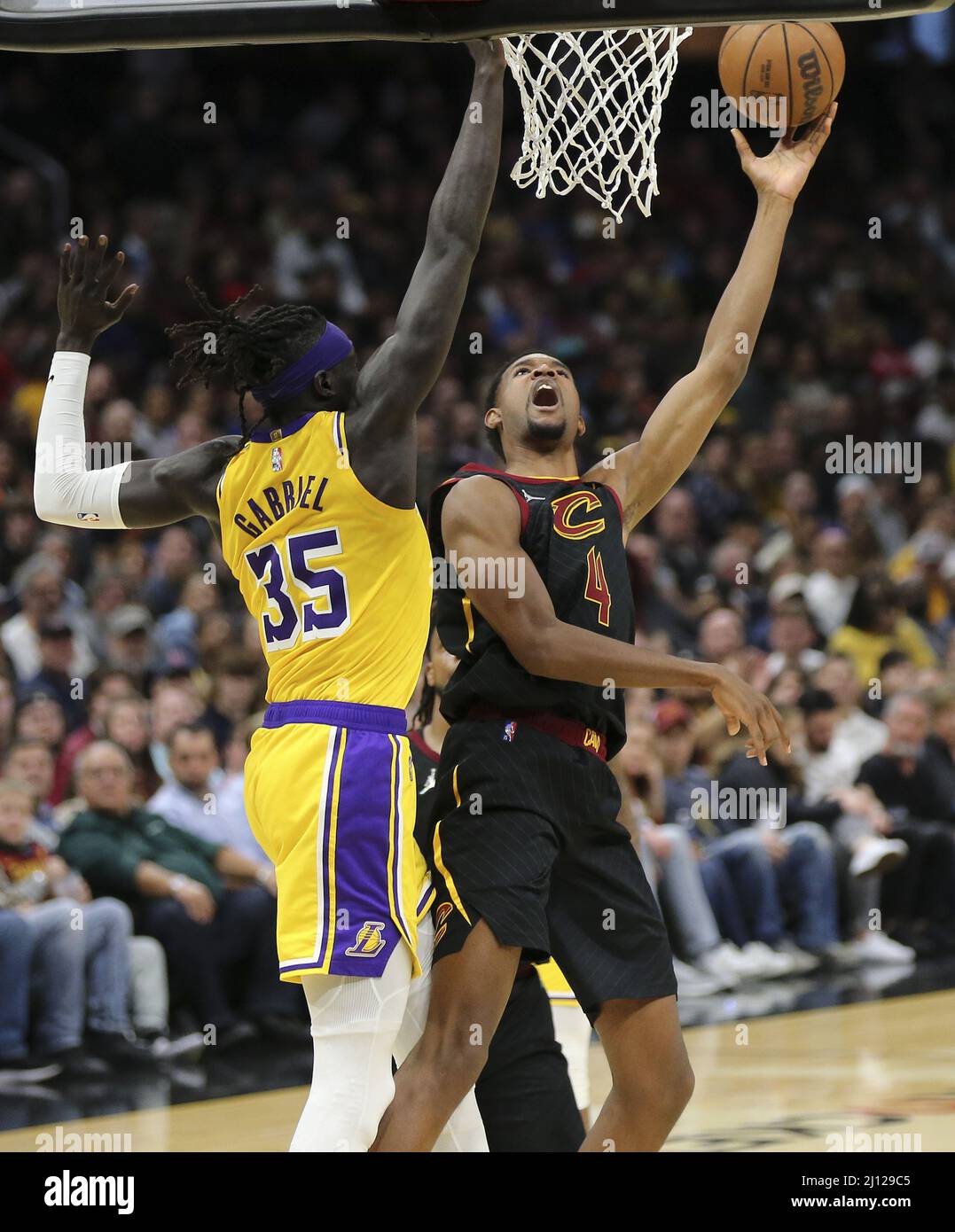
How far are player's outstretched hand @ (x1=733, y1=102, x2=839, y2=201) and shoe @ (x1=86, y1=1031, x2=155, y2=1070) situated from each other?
399 cm

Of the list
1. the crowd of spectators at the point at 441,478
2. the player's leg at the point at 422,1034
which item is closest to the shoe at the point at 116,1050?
the crowd of spectators at the point at 441,478

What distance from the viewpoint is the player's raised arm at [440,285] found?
12.7ft

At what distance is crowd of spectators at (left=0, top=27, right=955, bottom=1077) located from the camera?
7.26m

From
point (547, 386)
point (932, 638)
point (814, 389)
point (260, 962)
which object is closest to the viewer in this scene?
point (547, 386)

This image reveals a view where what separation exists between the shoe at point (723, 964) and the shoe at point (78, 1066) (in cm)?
302

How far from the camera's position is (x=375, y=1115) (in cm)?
384

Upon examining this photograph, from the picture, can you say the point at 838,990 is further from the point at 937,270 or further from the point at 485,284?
the point at 937,270

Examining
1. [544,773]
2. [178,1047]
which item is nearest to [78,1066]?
[178,1047]

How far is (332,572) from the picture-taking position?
3953 millimetres

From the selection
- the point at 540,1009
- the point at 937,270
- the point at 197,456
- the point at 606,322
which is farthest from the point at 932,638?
the point at 197,456

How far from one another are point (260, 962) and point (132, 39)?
4.10 meters

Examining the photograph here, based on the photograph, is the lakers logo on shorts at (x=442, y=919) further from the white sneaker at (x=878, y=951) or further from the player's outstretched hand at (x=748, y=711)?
the white sneaker at (x=878, y=951)

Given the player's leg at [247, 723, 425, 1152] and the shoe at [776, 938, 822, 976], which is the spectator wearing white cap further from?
the player's leg at [247, 723, 425, 1152]

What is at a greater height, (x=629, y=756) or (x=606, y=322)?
(x=606, y=322)
